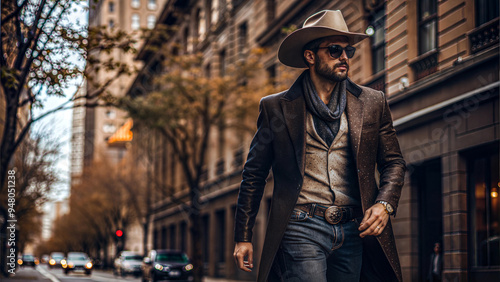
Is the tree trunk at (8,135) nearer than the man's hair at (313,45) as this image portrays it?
No

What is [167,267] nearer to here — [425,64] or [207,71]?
[207,71]

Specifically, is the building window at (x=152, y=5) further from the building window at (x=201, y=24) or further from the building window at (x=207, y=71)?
the building window at (x=207, y=71)

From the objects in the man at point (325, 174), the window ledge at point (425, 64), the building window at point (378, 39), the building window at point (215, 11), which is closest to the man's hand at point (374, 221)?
the man at point (325, 174)

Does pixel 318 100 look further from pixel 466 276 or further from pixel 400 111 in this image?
pixel 400 111

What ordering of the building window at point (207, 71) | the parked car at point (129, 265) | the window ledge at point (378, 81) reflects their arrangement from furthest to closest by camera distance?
the parked car at point (129, 265)
the building window at point (207, 71)
the window ledge at point (378, 81)

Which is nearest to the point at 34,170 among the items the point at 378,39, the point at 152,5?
the point at 378,39

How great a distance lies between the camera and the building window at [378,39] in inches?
790

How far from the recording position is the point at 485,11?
14898mm

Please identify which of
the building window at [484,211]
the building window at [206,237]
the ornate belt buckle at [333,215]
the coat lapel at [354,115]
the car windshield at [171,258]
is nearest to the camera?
Result: the ornate belt buckle at [333,215]

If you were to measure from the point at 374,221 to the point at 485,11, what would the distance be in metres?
12.2

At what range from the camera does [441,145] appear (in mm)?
16453

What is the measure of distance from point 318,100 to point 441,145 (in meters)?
12.9

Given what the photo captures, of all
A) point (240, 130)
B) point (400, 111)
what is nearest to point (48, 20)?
point (400, 111)

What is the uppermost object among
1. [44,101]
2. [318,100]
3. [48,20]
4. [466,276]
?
[48,20]
